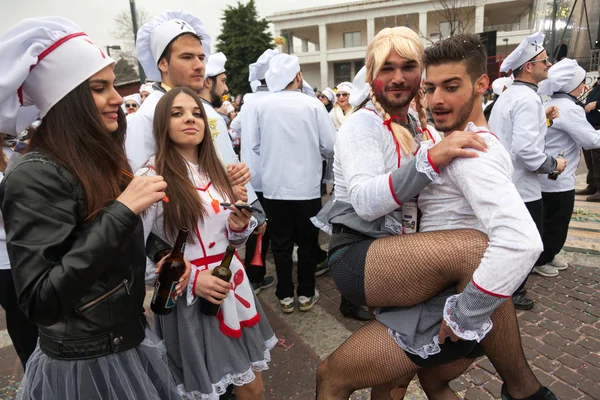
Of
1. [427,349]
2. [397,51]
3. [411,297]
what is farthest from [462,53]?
[427,349]

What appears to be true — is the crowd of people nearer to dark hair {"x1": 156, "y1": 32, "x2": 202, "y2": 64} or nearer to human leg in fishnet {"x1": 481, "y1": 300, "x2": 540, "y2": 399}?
human leg in fishnet {"x1": 481, "y1": 300, "x2": 540, "y2": 399}

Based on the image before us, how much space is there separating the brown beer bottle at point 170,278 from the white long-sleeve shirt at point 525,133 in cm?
318

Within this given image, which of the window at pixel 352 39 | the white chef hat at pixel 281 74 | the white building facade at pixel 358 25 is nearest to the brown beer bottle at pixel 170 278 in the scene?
the white chef hat at pixel 281 74

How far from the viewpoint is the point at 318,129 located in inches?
160

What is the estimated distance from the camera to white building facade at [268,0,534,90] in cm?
3619

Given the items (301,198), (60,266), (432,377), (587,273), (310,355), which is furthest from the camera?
(587,273)

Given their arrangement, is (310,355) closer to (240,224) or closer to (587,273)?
(240,224)

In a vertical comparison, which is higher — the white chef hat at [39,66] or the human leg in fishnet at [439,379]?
the white chef hat at [39,66]

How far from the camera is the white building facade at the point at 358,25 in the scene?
3619cm

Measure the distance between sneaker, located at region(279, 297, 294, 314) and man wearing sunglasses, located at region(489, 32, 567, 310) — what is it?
2.14 metres

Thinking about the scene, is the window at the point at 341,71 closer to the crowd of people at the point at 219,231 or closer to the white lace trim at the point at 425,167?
the crowd of people at the point at 219,231

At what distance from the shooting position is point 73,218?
4.28 feet

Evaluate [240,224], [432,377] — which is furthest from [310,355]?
[240,224]

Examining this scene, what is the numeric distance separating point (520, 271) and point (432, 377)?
3.52 ft
